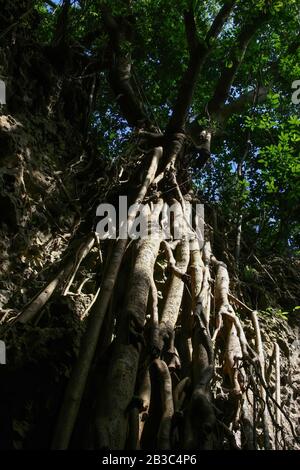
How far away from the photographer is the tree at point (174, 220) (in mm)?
1815

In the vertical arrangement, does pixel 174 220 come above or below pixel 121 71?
below

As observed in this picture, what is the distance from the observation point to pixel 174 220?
314cm

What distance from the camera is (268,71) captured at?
559 cm

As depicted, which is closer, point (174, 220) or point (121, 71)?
point (174, 220)

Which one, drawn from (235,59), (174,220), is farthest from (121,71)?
(174,220)

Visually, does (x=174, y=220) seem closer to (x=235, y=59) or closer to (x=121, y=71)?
(x=121, y=71)

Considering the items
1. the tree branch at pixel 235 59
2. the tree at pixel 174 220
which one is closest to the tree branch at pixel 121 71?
the tree at pixel 174 220

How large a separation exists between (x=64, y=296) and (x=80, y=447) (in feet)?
2.56

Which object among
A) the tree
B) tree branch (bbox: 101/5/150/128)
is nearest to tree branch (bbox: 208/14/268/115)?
the tree

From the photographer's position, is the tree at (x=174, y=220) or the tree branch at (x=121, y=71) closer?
the tree at (x=174, y=220)

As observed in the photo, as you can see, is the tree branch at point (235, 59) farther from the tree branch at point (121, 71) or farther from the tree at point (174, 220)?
the tree branch at point (121, 71)

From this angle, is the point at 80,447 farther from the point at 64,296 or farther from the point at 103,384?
the point at 64,296

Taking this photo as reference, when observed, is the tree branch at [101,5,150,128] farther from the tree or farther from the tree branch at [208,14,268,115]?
the tree branch at [208,14,268,115]
